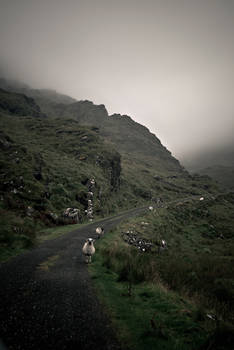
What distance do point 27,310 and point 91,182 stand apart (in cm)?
3482

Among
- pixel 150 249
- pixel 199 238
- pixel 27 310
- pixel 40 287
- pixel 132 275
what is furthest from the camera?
pixel 199 238

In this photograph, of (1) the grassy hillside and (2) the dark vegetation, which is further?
(2) the dark vegetation

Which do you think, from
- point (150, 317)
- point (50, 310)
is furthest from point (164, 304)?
point (50, 310)

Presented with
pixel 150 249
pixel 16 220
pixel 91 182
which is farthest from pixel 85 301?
pixel 91 182

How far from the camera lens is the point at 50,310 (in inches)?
194

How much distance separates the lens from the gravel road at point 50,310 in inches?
147

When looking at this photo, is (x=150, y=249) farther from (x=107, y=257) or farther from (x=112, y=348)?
(x=112, y=348)

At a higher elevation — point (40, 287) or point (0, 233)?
point (0, 233)

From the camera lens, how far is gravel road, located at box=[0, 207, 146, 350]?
3740 mm

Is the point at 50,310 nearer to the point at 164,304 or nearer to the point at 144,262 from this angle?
the point at 164,304

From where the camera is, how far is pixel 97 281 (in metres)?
7.58

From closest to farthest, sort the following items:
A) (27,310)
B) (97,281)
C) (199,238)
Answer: (27,310) < (97,281) < (199,238)

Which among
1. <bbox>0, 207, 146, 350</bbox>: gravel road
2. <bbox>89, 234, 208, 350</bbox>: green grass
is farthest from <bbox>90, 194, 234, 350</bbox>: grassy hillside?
<bbox>0, 207, 146, 350</bbox>: gravel road

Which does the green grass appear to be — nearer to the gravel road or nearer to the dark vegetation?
the dark vegetation
